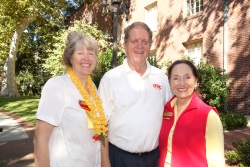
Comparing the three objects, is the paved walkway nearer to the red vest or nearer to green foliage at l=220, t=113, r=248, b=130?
green foliage at l=220, t=113, r=248, b=130

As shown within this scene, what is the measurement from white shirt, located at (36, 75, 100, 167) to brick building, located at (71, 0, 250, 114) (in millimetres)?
11803

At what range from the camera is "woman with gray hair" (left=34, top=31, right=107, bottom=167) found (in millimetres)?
2408

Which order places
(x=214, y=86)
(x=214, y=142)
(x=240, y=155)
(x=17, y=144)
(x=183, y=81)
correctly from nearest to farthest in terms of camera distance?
(x=214, y=142) → (x=183, y=81) → (x=240, y=155) → (x=17, y=144) → (x=214, y=86)

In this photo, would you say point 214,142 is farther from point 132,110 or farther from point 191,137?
point 132,110

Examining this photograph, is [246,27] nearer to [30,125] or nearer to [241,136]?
[241,136]

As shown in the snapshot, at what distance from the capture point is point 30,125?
11703 mm

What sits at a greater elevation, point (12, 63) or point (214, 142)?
point (12, 63)

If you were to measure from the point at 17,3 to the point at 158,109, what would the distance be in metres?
23.3

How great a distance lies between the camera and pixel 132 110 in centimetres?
304

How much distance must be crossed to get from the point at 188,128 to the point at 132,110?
740 mm

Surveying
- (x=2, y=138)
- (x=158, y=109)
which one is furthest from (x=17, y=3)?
(x=158, y=109)

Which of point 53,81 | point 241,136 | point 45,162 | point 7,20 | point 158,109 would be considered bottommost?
point 241,136

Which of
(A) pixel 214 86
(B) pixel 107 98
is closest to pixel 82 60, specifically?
(B) pixel 107 98

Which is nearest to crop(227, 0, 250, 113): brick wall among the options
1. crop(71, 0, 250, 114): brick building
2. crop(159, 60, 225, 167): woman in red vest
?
crop(71, 0, 250, 114): brick building
